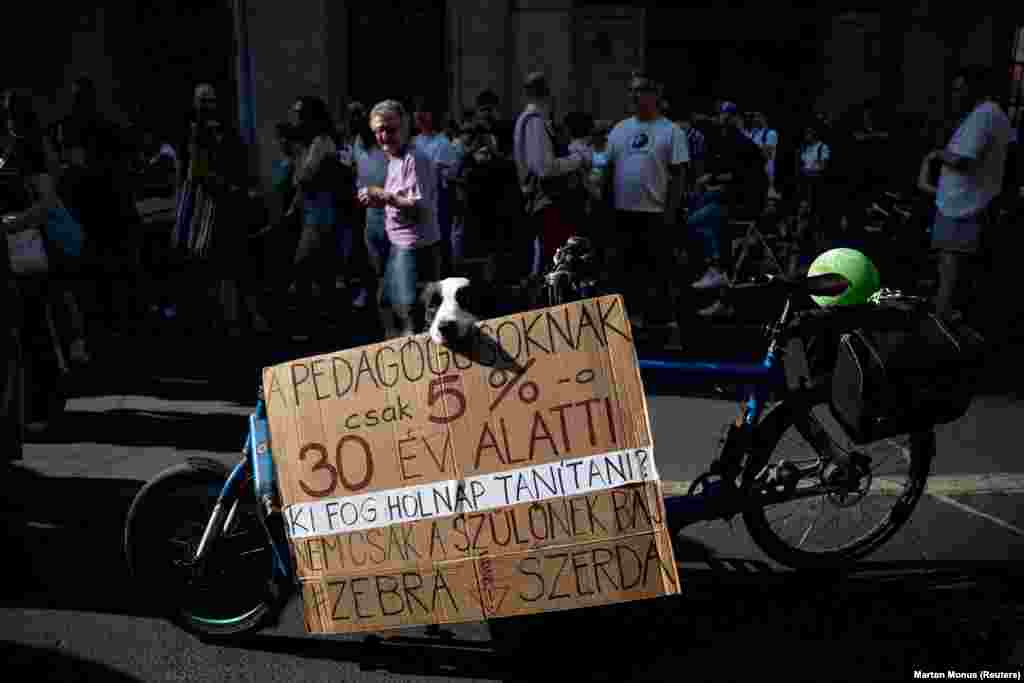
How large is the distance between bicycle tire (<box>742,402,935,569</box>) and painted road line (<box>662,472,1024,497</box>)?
0.90m

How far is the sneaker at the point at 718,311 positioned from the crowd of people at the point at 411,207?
29 mm

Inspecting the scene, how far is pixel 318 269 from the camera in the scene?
8.96 m

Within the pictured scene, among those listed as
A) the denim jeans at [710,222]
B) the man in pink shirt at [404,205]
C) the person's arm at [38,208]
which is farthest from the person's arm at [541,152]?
the person's arm at [38,208]

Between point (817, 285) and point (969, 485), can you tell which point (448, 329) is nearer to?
point (817, 285)

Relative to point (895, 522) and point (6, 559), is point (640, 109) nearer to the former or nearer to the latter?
point (895, 522)

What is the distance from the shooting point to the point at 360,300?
933 centimetres

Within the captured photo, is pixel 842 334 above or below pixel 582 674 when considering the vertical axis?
above

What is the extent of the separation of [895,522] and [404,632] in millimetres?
2017

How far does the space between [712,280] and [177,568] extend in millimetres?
7107

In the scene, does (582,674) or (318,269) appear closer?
(582,674)

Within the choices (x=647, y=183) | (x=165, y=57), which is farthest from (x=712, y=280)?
(x=165, y=57)

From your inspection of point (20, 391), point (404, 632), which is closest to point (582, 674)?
Answer: point (404, 632)

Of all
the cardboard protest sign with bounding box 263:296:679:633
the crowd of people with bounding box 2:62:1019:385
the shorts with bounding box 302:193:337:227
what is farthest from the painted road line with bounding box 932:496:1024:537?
the shorts with bounding box 302:193:337:227

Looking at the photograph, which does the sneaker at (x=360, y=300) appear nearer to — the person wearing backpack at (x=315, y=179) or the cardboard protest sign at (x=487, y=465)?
the person wearing backpack at (x=315, y=179)
